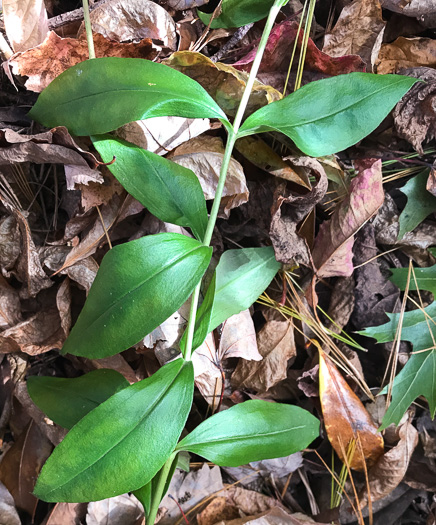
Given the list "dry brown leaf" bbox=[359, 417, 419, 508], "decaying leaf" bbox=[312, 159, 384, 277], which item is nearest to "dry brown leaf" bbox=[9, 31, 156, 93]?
"decaying leaf" bbox=[312, 159, 384, 277]

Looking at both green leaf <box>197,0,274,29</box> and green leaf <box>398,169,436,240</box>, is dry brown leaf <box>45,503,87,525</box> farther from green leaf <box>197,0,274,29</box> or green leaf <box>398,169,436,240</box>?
green leaf <box>197,0,274,29</box>

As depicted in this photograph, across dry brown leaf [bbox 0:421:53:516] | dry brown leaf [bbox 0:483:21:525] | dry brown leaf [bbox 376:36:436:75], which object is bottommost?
dry brown leaf [bbox 0:483:21:525]

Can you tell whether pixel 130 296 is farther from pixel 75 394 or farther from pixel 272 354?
pixel 272 354

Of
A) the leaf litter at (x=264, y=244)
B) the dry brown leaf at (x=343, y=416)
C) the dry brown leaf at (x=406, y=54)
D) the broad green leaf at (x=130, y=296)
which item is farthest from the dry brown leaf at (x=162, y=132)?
the dry brown leaf at (x=343, y=416)

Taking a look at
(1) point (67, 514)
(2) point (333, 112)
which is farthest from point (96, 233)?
(1) point (67, 514)

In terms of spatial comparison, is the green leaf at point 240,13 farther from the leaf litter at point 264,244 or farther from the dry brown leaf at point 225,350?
the dry brown leaf at point 225,350

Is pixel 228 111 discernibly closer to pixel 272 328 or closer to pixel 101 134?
pixel 101 134

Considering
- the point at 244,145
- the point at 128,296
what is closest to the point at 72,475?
the point at 128,296
